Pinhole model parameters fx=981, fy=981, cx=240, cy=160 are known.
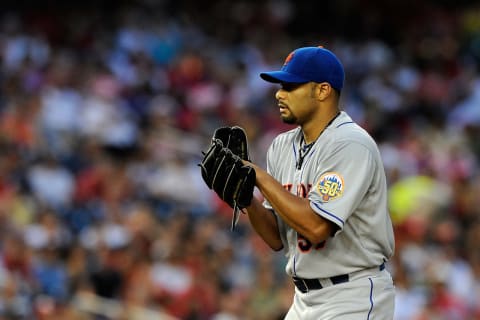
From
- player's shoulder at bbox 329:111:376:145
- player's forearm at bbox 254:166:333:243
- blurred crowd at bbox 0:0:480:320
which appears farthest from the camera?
blurred crowd at bbox 0:0:480:320

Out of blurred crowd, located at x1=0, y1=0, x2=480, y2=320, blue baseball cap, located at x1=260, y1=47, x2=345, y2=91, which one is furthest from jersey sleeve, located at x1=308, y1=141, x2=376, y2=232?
blurred crowd, located at x1=0, y1=0, x2=480, y2=320

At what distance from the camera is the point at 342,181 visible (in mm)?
3936

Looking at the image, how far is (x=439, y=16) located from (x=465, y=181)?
5185 mm

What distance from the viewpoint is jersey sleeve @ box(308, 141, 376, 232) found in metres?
3.89

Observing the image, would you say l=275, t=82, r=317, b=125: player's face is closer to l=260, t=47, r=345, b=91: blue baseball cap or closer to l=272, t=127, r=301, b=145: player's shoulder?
l=260, t=47, r=345, b=91: blue baseball cap

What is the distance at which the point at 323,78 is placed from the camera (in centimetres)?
407

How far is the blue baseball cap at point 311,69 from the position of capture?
405cm

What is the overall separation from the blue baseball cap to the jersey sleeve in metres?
0.29

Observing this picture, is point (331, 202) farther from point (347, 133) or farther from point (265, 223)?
point (265, 223)

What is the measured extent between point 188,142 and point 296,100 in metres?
6.74

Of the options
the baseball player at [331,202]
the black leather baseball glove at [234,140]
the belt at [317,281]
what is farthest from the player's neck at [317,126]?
the belt at [317,281]

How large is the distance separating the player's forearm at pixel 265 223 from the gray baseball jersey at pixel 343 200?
0.13 m

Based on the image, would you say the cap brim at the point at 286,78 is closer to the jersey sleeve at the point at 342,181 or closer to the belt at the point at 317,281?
the jersey sleeve at the point at 342,181

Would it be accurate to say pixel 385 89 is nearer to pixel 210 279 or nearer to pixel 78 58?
pixel 78 58
